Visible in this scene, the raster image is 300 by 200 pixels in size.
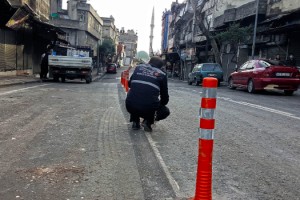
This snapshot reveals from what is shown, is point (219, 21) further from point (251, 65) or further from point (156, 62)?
point (156, 62)

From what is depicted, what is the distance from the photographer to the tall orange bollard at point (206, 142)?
2.94m

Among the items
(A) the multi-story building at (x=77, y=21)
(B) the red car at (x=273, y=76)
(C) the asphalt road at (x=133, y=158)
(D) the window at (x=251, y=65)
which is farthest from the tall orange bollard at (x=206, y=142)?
(A) the multi-story building at (x=77, y=21)

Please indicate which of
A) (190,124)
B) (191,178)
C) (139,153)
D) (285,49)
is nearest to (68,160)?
(139,153)

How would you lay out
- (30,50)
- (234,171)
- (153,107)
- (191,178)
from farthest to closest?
1. (30,50)
2. (153,107)
3. (234,171)
4. (191,178)

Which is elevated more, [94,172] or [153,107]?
[153,107]

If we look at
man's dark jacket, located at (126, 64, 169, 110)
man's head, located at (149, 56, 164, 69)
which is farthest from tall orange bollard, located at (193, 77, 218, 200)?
man's head, located at (149, 56, 164, 69)

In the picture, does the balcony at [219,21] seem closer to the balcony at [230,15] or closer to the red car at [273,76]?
the balcony at [230,15]

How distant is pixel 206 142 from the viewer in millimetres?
2945

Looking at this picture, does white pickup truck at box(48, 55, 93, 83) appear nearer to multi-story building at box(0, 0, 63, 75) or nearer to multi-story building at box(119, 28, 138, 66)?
multi-story building at box(0, 0, 63, 75)

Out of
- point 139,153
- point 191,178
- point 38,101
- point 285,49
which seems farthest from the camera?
point 285,49

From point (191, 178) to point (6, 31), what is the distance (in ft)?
67.4

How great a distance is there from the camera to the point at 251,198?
3410mm

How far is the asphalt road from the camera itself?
353 cm

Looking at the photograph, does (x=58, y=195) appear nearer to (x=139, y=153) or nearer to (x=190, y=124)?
(x=139, y=153)
